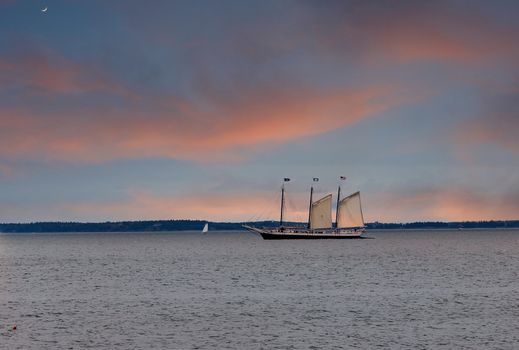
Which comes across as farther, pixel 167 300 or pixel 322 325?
pixel 167 300

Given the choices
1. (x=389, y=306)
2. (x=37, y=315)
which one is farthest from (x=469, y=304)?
(x=37, y=315)

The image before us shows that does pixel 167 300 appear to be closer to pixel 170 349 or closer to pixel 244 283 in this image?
pixel 244 283

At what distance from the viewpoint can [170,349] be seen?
162 ft

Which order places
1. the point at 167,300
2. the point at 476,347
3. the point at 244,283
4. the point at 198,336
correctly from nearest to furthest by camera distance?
the point at 476,347
the point at 198,336
the point at 167,300
the point at 244,283

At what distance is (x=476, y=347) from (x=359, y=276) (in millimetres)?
64642

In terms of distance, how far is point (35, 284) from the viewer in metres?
104

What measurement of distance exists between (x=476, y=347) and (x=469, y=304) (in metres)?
25.2

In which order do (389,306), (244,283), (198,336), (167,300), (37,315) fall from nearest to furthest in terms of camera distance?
(198,336) < (37,315) < (389,306) < (167,300) < (244,283)

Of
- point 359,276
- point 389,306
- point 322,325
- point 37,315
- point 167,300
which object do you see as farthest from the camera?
point 359,276

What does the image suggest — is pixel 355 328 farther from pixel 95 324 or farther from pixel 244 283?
pixel 244 283

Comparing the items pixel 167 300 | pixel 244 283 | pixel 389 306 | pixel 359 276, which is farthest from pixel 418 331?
pixel 359 276

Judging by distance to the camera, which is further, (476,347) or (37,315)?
(37,315)

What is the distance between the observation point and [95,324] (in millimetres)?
61531

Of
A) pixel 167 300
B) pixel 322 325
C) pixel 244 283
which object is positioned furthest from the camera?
pixel 244 283
